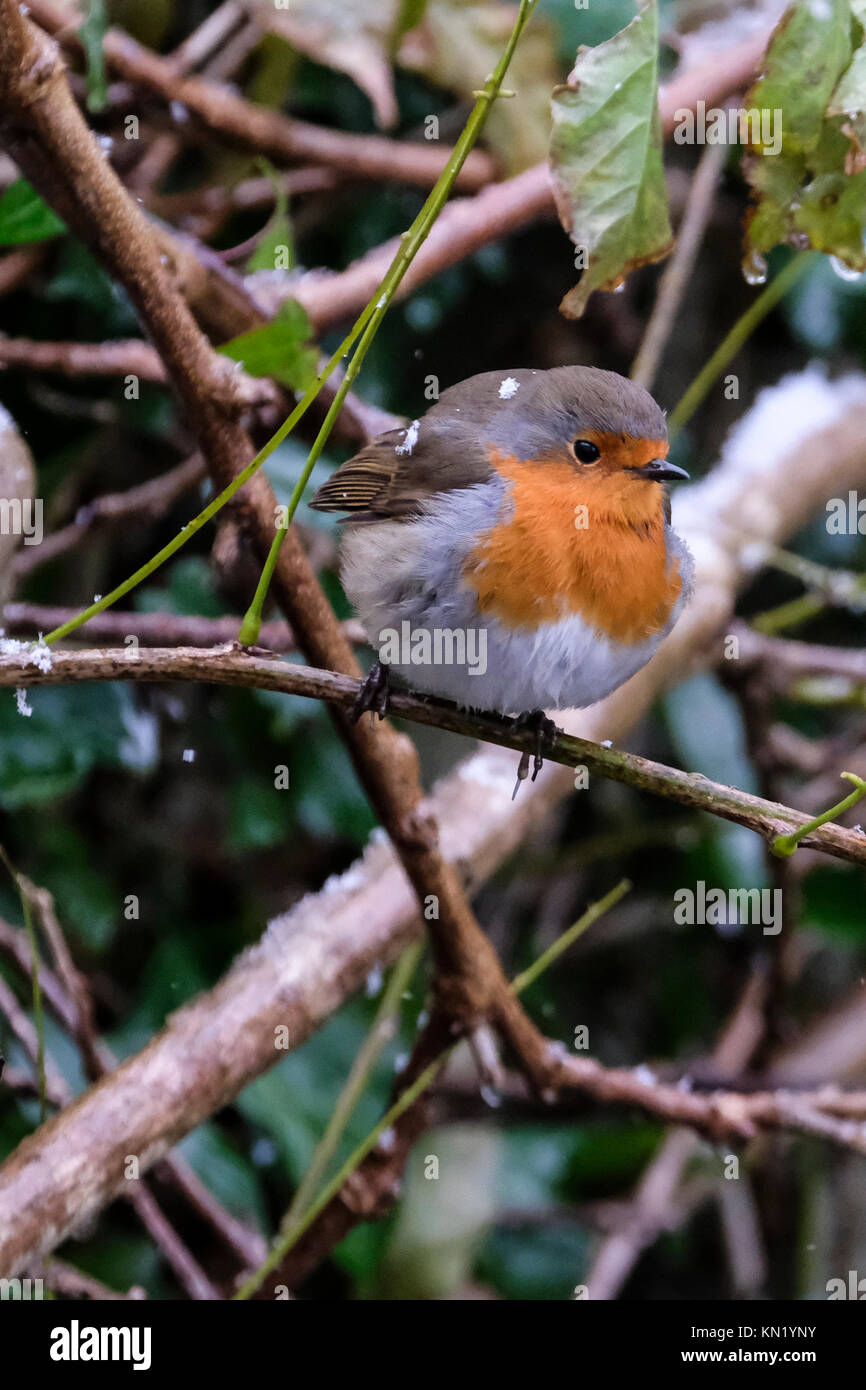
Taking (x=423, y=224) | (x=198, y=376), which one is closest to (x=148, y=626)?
(x=198, y=376)

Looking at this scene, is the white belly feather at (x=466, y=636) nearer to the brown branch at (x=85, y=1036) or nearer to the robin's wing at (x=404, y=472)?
the robin's wing at (x=404, y=472)

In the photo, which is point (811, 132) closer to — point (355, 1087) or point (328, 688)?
point (328, 688)

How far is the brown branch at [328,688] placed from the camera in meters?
0.92

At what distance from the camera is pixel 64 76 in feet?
3.81

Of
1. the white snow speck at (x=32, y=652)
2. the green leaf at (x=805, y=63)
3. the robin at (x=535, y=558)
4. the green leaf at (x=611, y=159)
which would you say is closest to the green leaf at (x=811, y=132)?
the green leaf at (x=805, y=63)

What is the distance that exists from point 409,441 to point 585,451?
267 millimetres

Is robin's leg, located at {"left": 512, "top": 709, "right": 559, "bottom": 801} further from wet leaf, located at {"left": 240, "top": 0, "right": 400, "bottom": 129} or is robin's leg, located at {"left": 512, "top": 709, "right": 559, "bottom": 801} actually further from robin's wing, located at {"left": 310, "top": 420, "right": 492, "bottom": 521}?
wet leaf, located at {"left": 240, "top": 0, "right": 400, "bottom": 129}

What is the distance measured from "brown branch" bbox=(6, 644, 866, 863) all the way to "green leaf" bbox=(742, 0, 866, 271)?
44 centimetres

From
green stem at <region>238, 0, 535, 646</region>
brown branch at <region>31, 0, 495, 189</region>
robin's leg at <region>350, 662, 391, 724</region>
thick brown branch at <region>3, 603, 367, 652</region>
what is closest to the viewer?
green stem at <region>238, 0, 535, 646</region>

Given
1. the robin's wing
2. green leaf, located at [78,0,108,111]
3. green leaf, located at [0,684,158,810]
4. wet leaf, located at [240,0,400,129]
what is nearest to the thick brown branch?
green leaf, located at [0,684,158,810]

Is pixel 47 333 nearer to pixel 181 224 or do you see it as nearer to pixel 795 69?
pixel 181 224

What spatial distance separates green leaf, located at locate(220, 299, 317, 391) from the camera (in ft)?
4.09

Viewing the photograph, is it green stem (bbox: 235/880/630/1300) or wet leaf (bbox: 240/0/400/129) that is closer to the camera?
green stem (bbox: 235/880/630/1300)

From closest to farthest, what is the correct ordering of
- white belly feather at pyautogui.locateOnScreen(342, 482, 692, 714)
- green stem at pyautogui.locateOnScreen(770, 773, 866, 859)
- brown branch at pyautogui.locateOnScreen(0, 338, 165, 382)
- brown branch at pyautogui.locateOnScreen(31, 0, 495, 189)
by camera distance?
green stem at pyautogui.locateOnScreen(770, 773, 866, 859) < white belly feather at pyautogui.locateOnScreen(342, 482, 692, 714) < brown branch at pyautogui.locateOnScreen(0, 338, 165, 382) < brown branch at pyautogui.locateOnScreen(31, 0, 495, 189)
